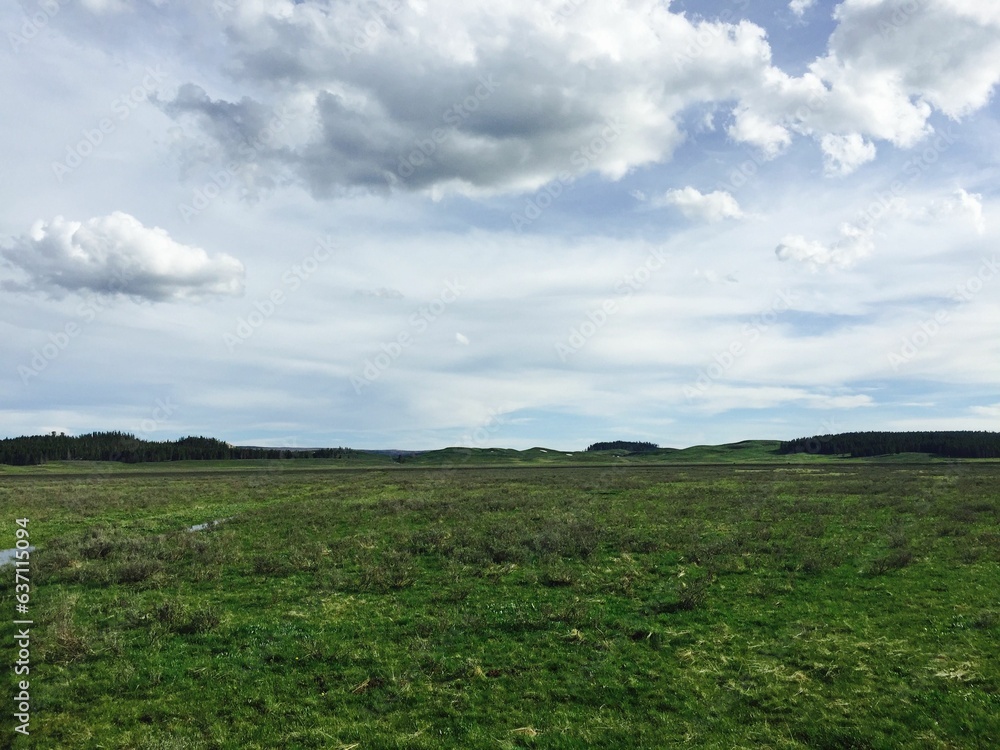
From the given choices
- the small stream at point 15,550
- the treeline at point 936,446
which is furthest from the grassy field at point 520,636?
the treeline at point 936,446

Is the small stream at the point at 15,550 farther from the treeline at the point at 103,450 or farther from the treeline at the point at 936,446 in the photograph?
the treeline at the point at 936,446

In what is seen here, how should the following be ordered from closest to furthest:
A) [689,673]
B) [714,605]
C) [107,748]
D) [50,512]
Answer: [107,748] → [689,673] → [714,605] → [50,512]

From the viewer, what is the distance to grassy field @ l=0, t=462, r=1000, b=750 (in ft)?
38.0

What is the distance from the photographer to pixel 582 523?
111ft

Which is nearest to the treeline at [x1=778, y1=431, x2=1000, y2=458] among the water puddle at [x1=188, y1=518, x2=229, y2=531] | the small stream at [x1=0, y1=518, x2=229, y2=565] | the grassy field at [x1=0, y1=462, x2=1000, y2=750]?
the grassy field at [x1=0, y1=462, x2=1000, y2=750]

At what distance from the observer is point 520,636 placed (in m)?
16.6

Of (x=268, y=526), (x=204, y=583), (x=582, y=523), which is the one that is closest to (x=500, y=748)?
(x=204, y=583)

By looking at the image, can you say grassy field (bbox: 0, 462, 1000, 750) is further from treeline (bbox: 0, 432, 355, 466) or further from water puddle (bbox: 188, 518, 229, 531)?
treeline (bbox: 0, 432, 355, 466)

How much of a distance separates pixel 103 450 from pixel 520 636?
194 m

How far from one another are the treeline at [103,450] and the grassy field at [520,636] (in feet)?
507

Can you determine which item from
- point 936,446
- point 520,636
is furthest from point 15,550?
point 936,446

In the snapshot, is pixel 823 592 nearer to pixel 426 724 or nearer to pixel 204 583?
pixel 426 724

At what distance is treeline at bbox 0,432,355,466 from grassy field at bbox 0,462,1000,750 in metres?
154

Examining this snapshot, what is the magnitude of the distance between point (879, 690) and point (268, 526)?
3318 cm
